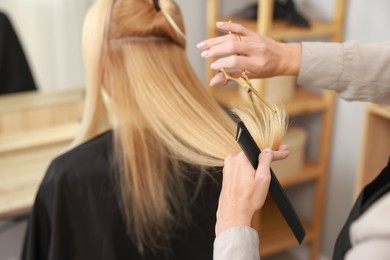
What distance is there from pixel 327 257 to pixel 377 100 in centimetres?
147

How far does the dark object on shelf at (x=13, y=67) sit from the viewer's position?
1.69 meters

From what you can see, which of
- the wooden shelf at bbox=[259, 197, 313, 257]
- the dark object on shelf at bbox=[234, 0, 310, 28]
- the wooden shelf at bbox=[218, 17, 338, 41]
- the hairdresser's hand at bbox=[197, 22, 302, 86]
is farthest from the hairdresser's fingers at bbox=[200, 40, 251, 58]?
the wooden shelf at bbox=[259, 197, 313, 257]

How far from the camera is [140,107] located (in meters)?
1.14

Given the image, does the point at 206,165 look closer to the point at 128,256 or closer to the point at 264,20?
the point at 128,256

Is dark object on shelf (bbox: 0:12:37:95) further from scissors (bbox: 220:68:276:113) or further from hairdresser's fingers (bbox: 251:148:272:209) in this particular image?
hairdresser's fingers (bbox: 251:148:272:209)

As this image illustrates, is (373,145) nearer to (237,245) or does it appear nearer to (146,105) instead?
(146,105)

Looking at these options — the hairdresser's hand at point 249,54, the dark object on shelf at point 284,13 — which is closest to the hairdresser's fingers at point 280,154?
the hairdresser's hand at point 249,54

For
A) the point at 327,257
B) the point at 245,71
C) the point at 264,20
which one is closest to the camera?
the point at 245,71

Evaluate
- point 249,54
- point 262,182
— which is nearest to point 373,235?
point 262,182

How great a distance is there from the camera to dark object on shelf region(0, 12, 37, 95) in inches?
66.4

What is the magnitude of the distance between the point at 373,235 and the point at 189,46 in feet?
5.34

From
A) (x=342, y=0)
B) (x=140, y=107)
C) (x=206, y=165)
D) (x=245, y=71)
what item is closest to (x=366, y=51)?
(x=245, y=71)

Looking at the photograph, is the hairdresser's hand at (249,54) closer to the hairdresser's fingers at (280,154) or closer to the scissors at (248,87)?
the scissors at (248,87)

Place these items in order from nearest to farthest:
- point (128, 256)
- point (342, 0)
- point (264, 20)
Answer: point (128, 256) < point (264, 20) < point (342, 0)
